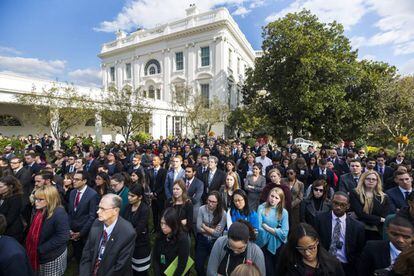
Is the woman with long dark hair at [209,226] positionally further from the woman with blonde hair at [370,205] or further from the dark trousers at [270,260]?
the woman with blonde hair at [370,205]

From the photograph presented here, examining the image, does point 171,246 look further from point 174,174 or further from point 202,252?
point 174,174

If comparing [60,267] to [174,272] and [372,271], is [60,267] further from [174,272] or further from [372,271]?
[372,271]

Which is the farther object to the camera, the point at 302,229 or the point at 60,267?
the point at 60,267

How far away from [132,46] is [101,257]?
1583 inches

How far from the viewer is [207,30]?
102 feet

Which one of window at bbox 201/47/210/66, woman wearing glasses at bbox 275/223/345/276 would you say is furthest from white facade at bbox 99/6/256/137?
woman wearing glasses at bbox 275/223/345/276

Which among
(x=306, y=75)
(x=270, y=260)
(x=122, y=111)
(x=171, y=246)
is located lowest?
(x=270, y=260)

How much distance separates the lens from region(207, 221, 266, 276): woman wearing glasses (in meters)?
2.37

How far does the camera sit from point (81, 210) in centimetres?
382

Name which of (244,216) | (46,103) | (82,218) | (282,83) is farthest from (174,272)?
(282,83)

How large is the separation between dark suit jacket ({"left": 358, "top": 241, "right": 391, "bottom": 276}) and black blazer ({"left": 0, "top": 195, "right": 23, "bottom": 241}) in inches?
175

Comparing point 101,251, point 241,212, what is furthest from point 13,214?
point 241,212

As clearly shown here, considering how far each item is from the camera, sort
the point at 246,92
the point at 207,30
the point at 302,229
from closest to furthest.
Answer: the point at 302,229 < the point at 246,92 < the point at 207,30

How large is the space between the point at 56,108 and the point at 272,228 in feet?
53.0
